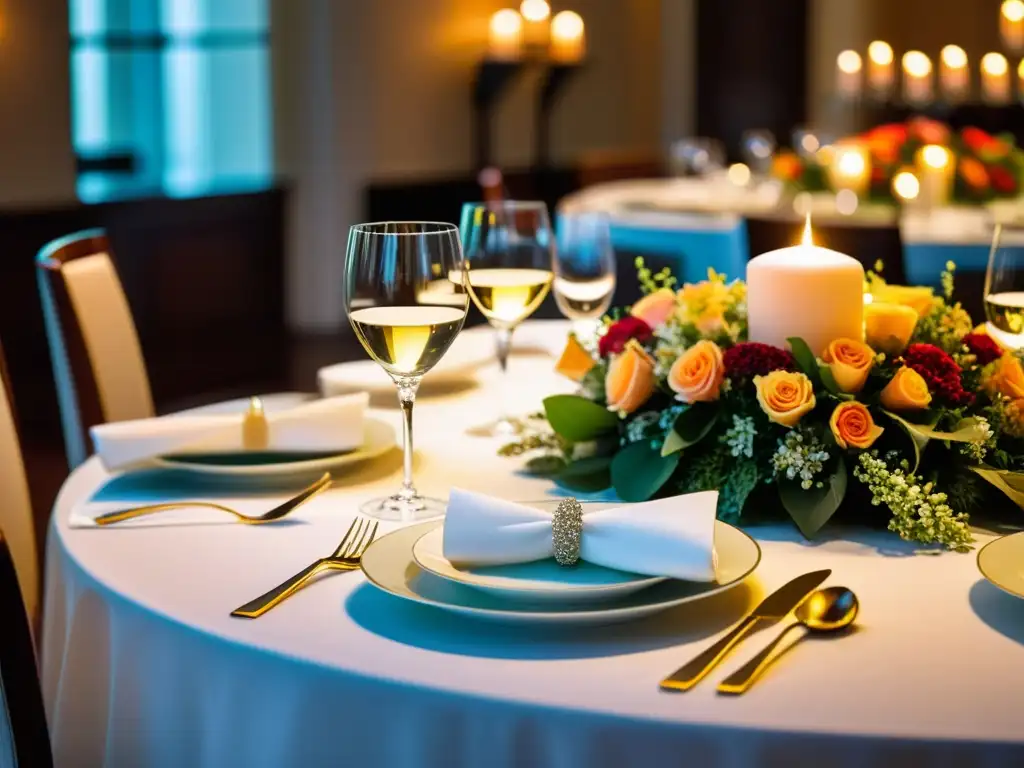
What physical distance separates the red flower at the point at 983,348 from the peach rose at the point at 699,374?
0.27 m

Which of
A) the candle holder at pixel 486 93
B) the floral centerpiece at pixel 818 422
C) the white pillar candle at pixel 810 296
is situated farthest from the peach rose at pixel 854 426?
the candle holder at pixel 486 93

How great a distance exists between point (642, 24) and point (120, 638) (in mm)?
9256

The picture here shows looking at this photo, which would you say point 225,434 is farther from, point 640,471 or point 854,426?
point 854,426

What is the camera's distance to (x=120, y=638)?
1107 millimetres

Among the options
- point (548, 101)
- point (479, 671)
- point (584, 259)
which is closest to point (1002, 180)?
point (584, 259)

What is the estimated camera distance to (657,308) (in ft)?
4.92

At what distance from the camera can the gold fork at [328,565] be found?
1.06 m

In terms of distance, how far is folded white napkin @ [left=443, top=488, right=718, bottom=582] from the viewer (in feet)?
3.37

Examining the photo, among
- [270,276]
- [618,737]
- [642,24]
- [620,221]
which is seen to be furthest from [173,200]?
[618,737]

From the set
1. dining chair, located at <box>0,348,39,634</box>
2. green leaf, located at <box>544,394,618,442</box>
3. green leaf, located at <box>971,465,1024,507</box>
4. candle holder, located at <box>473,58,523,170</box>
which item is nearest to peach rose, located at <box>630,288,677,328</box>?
green leaf, located at <box>544,394,618,442</box>

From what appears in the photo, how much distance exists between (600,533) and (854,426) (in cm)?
31

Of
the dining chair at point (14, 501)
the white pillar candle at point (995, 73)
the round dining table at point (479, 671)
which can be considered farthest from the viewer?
the white pillar candle at point (995, 73)

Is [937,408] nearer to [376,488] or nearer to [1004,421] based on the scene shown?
[1004,421]

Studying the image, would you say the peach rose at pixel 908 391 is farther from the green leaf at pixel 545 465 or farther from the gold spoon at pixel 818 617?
the green leaf at pixel 545 465
